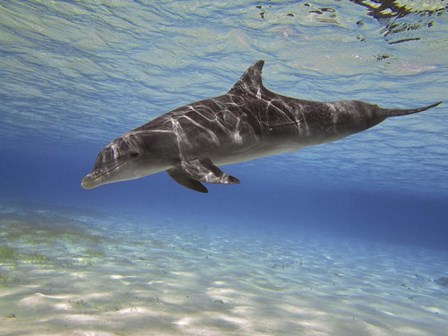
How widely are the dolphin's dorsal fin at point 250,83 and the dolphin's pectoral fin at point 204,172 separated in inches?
66.7

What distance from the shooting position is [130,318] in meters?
5.57

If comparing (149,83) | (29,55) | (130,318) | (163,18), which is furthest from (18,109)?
(130,318)

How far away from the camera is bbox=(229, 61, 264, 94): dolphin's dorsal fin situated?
16.7 feet

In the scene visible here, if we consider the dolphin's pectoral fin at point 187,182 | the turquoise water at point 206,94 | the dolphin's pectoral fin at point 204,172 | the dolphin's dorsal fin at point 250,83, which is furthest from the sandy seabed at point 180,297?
the dolphin's dorsal fin at point 250,83

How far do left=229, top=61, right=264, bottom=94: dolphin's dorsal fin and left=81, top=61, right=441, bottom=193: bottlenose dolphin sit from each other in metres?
0.02

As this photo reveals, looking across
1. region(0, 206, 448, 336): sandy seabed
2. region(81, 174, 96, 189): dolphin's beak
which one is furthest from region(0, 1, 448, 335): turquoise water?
region(81, 174, 96, 189): dolphin's beak

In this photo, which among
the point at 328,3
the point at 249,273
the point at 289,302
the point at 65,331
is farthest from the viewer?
the point at 249,273

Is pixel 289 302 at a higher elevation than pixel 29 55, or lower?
lower

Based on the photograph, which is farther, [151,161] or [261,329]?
[261,329]

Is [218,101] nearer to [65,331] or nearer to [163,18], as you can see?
[65,331]

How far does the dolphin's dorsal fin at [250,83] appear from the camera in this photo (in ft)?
16.7

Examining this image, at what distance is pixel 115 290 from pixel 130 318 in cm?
194

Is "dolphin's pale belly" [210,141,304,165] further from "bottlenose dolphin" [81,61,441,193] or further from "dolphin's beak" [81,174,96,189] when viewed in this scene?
"dolphin's beak" [81,174,96,189]

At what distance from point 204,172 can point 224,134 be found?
2.59 ft
